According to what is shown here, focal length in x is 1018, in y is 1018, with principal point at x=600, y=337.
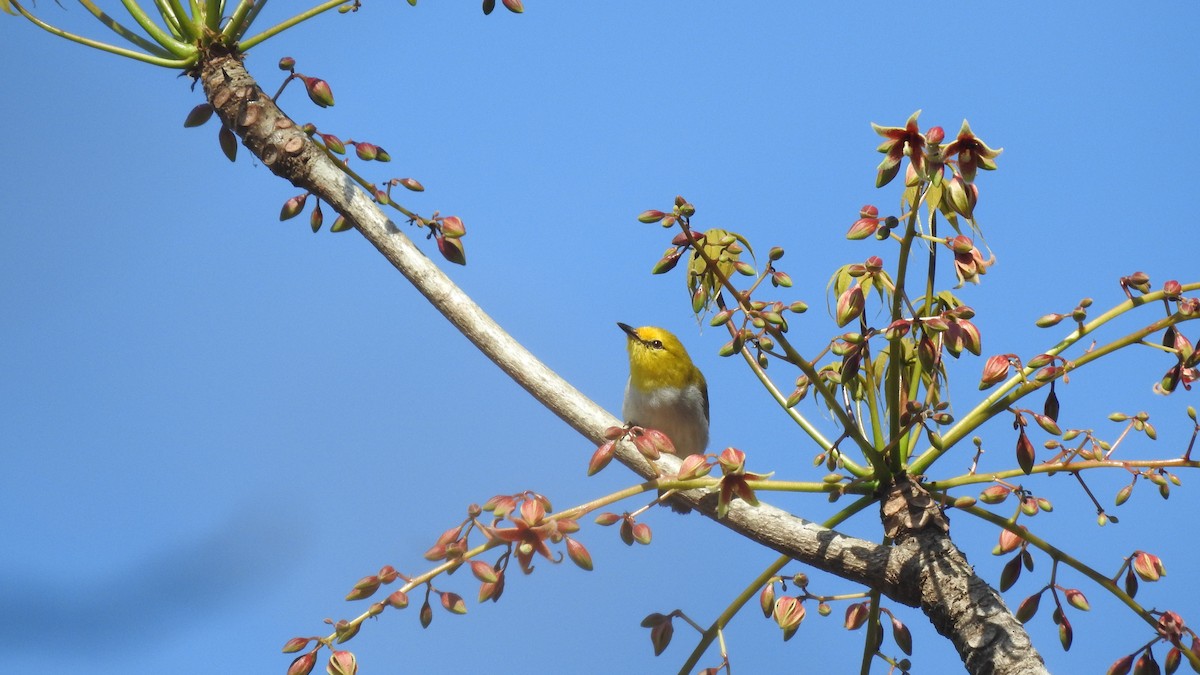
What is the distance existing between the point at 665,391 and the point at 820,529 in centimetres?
278

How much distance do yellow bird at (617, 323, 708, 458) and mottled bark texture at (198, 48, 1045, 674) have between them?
2566mm

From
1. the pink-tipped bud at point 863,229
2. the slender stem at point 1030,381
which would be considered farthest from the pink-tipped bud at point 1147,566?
the pink-tipped bud at point 863,229

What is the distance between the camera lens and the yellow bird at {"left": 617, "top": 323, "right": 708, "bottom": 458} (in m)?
5.41

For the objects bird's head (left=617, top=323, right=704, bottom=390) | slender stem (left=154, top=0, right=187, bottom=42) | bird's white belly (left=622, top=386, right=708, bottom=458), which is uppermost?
slender stem (left=154, top=0, right=187, bottom=42)

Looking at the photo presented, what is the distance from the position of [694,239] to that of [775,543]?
0.82 m

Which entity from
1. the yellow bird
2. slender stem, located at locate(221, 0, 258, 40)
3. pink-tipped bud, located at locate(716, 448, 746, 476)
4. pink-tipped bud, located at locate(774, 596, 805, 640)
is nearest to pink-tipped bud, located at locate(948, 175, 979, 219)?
pink-tipped bud, located at locate(716, 448, 746, 476)

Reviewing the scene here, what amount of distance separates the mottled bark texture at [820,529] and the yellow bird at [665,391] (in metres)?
2.57

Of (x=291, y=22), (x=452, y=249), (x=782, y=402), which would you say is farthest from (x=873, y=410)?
(x=291, y=22)

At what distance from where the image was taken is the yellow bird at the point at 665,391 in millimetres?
5414

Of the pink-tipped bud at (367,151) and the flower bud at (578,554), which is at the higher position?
the pink-tipped bud at (367,151)

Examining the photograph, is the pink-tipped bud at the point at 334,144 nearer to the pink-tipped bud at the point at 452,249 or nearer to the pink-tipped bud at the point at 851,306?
the pink-tipped bud at the point at 452,249

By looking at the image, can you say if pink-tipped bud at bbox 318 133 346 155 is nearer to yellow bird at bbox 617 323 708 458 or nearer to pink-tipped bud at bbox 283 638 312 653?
pink-tipped bud at bbox 283 638 312 653

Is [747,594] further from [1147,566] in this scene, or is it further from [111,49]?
[111,49]

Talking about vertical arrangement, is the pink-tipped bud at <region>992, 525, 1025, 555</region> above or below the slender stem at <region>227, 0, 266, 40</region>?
below
